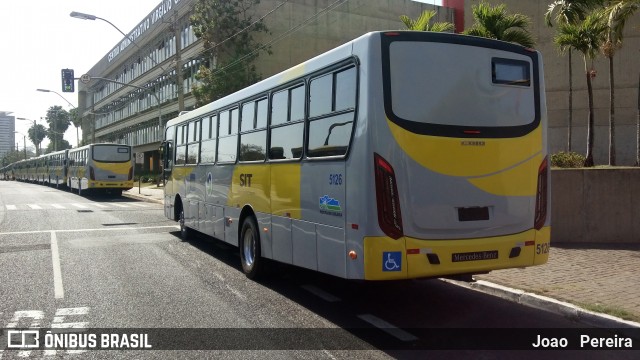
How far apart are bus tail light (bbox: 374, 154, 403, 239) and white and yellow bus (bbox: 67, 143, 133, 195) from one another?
26798 millimetres

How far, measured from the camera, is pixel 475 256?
5812 mm

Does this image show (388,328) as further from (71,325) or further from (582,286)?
A: (71,325)

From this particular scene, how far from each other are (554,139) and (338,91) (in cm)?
2556

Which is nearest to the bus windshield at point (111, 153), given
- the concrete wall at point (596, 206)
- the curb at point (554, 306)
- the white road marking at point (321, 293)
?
the white road marking at point (321, 293)

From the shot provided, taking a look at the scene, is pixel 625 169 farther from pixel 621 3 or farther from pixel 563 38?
pixel 563 38

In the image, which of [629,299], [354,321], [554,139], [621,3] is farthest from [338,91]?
[554,139]

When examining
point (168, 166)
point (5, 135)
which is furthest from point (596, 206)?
point (5, 135)

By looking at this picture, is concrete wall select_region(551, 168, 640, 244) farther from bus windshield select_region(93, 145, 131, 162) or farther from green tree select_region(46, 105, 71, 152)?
green tree select_region(46, 105, 71, 152)

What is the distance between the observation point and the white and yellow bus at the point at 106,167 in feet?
95.5

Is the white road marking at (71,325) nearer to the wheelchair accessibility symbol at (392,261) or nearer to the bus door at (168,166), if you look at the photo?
the wheelchair accessibility symbol at (392,261)

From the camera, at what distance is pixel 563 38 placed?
1703 centimetres

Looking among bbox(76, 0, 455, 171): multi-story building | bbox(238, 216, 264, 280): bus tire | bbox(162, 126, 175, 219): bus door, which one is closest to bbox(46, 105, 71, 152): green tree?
bbox(76, 0, 455, 171): multi-story building

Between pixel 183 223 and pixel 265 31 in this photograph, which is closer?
pixel 183 223

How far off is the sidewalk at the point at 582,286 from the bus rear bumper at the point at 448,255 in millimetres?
679
